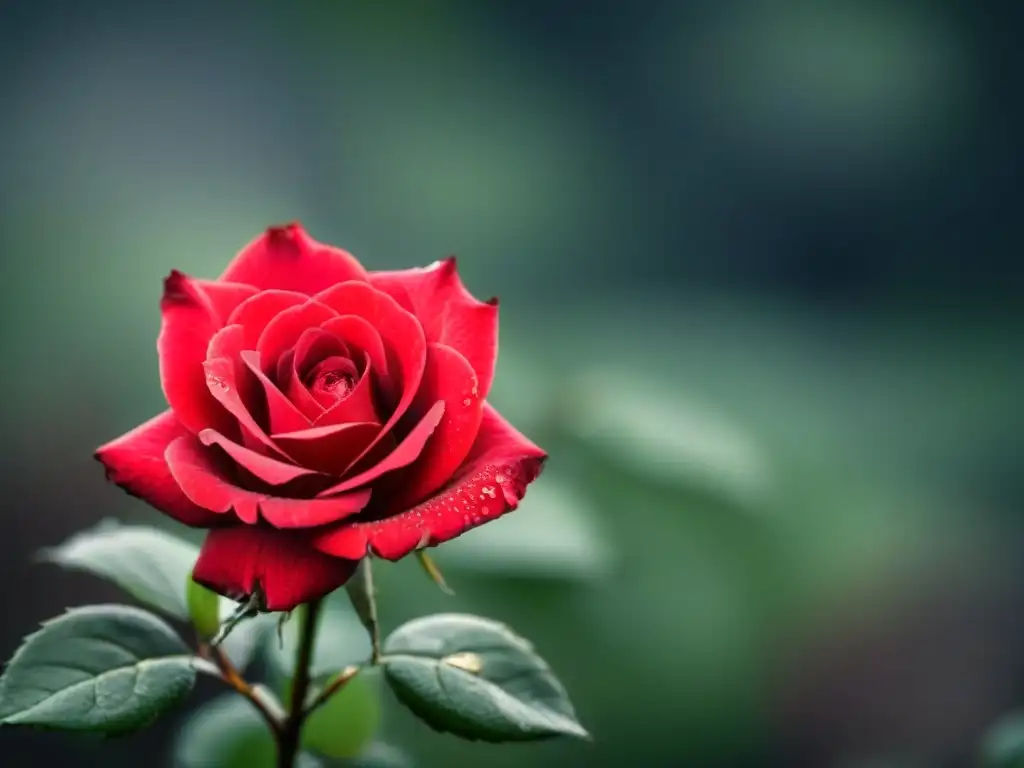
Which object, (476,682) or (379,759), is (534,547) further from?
(476,682)

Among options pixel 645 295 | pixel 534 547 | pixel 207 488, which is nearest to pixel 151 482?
pixel 207 488

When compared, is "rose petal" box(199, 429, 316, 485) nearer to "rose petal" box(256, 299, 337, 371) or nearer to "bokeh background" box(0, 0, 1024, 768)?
"rose petal" box(256, 299, 337, 371)

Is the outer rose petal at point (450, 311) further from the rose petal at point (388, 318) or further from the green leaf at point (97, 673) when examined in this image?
the green leaf at point (97, 673)

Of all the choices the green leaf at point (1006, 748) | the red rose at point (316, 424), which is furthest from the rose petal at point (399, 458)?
the green leaf at point (1006, 748)

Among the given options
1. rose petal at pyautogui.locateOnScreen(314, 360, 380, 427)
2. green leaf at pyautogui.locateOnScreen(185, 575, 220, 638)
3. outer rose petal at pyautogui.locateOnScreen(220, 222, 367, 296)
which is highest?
outer rose petal at pyautogui.locateOnScreen(220, 222, 367, 296)

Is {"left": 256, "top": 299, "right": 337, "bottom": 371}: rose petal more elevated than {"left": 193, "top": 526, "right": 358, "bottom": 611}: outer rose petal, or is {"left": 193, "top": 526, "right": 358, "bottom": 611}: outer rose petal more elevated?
{"left": 256, "top": 299, "right": 337, "bottom": 371}: rose petal

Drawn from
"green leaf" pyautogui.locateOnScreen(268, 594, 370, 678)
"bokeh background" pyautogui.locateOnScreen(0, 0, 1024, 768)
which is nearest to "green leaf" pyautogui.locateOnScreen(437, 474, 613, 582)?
"bokeh background" pyautogui.locateOnScreen(0, 0, 1024, 768)

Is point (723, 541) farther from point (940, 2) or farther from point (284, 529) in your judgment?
point (940, 2)
